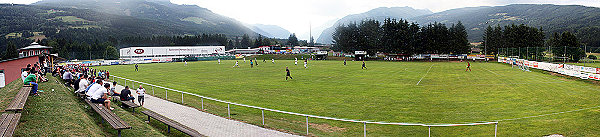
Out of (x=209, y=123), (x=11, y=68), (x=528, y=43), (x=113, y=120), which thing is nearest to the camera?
(x=113, y=120)

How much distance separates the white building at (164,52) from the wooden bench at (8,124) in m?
78.9

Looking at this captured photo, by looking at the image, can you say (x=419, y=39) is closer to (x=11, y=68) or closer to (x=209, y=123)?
(x=209, y=123)

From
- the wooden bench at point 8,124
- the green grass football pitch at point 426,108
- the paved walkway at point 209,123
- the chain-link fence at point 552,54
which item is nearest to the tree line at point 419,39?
the chain-link fence at point 552,54

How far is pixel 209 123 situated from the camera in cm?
1091

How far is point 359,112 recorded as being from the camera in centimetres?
1313

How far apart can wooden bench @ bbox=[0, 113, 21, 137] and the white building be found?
78.9 m

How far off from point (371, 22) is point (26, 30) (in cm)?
16330

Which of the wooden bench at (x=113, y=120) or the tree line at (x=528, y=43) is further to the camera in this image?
the tree line at (x=528, y=43)

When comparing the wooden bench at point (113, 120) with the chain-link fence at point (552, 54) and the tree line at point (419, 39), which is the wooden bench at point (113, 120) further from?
the tree line at point (419, 39)

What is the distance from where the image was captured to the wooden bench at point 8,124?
17.6ft

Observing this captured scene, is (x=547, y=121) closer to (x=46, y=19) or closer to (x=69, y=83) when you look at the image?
(x=69, y=83)

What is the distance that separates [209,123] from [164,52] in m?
92.9

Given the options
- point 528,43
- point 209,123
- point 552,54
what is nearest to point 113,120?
point 209,123

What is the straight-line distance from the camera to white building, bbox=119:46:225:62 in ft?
293
